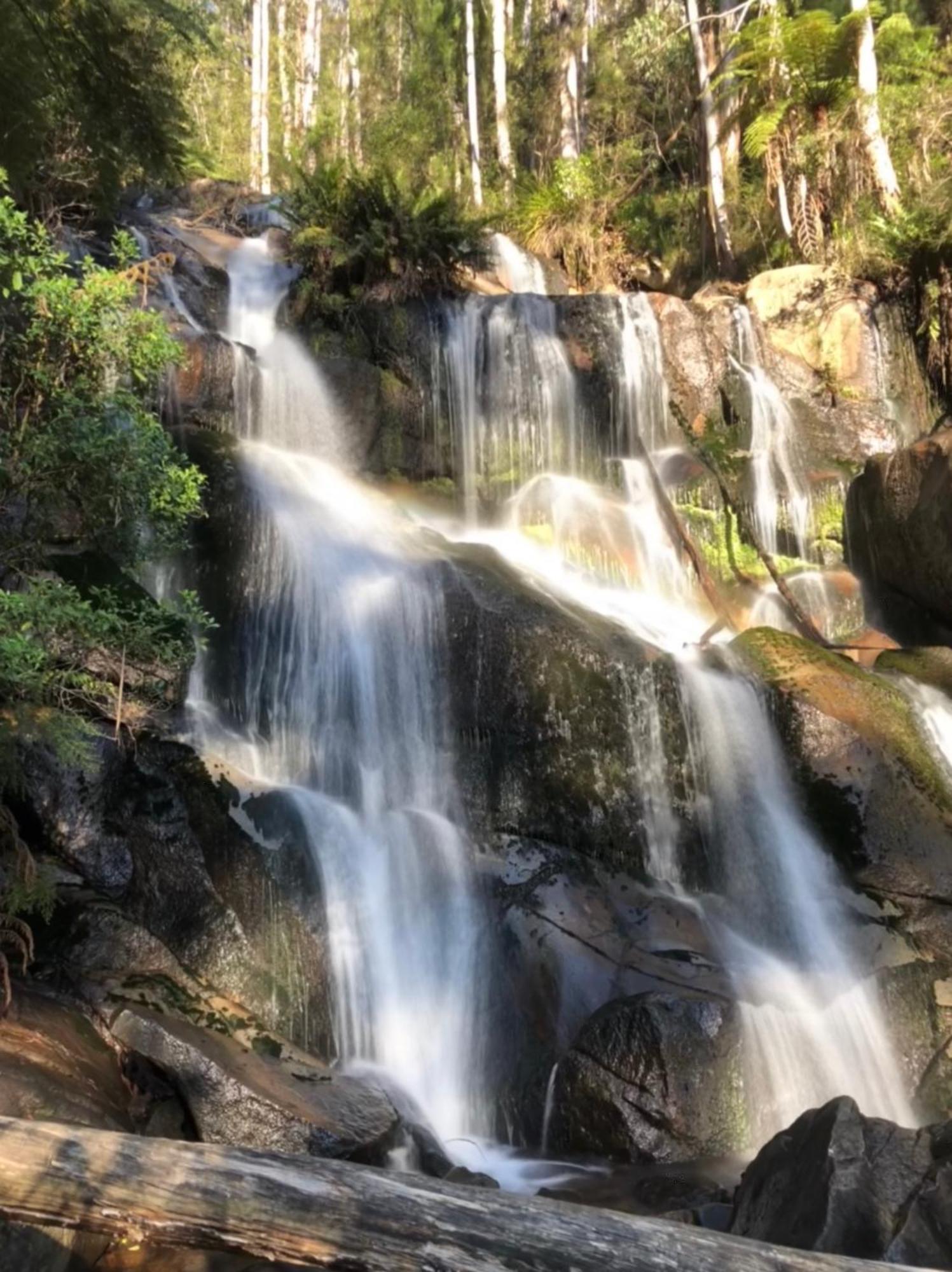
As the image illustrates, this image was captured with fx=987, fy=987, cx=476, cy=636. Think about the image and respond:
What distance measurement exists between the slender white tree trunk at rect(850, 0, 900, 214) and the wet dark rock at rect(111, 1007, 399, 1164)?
626 inches

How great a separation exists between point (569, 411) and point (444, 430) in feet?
5.90

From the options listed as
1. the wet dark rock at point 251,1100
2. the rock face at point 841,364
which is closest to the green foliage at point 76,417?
the wet dark rock at point 251,1100

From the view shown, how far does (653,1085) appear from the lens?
18.7 feet

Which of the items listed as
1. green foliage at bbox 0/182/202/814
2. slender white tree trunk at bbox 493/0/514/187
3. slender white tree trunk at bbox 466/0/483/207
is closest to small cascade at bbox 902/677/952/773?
green foliage at bbox 0/182/202/814

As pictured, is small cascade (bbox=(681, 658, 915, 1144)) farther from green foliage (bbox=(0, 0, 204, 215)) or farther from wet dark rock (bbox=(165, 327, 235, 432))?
wet dark rock (bbox=(165, 327, 235, 432))

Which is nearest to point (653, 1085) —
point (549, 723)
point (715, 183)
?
point (549, 723)

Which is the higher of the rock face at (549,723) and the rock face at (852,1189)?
the rock face at (549,723)

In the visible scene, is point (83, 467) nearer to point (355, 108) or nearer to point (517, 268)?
point (517, 268)

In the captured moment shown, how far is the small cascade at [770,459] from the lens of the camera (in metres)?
12.8

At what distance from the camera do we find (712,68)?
19578mm

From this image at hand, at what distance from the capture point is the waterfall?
636 cm

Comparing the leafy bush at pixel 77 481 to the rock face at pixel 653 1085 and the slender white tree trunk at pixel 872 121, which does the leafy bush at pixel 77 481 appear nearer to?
the rock face at pixel 653 1085

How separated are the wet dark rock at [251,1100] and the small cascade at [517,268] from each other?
14.8 meters

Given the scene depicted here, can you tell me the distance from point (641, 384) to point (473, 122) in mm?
13991
